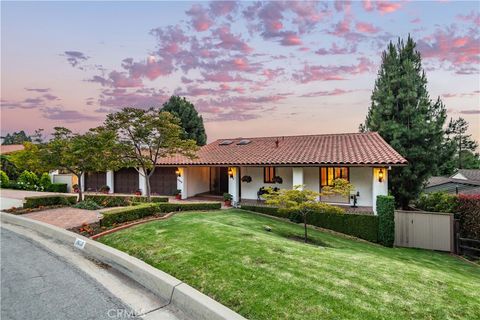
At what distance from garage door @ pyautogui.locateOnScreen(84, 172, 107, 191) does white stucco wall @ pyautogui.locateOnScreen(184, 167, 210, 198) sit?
29.6 ft

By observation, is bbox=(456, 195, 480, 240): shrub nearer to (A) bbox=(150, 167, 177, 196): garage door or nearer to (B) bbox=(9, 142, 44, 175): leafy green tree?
(A) bbox=(150, 167, 177, 196): garage door

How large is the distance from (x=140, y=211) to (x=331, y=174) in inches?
435

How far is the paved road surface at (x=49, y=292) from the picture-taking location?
4.42m

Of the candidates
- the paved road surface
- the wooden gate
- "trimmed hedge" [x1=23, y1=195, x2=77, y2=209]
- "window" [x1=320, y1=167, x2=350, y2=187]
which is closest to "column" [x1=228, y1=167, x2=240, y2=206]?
"window" [x1=320, y1=167, x2=350, y2=187]

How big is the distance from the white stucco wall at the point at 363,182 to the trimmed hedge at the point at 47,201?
16.8 m

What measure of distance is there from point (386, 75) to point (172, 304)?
75.8 feet

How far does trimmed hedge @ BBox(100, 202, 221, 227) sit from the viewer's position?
1026 centimetres

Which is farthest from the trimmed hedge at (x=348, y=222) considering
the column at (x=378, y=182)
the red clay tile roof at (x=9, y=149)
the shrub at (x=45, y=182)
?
the red clay tile roof at (x=9, y=149)

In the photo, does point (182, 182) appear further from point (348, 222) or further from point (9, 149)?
point (9, 149)

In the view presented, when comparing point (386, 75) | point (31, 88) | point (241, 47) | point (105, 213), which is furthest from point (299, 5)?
point (31, 88)

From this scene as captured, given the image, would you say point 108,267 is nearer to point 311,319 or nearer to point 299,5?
point 311,319

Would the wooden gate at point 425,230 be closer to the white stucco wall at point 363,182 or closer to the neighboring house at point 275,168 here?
the neighboring house at point 275,168

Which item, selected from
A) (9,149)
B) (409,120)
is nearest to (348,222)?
(409,120)

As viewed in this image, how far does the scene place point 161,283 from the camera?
513cm
